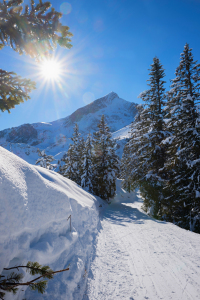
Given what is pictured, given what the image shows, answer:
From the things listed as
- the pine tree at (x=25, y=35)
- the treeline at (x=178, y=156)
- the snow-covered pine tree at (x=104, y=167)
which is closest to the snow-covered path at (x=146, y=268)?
the treeline at (x=178, y=156)

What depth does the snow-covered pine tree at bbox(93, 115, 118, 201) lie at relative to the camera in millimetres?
19953

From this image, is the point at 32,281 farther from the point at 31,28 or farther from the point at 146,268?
the point at 31,28

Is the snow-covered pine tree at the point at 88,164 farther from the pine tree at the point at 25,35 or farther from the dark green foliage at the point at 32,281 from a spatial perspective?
the dark green foliage at the point at 32,281

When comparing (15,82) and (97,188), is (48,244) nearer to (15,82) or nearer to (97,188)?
(15,82)

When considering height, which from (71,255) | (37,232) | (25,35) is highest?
(25,35)

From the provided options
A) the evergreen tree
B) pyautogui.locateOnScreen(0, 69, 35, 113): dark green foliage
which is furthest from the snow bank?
the evergreen tree

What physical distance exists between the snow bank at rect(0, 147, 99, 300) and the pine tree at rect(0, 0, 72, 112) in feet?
9.67

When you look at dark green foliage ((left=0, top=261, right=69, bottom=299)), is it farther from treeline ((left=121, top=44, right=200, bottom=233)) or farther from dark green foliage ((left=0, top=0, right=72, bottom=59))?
treeline ((left=121, top=44, right=200, bottom=233))

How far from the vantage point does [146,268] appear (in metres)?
4.49

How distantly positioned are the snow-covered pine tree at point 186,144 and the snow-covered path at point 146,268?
334cm

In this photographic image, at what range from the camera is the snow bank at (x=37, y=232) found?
2705 mm

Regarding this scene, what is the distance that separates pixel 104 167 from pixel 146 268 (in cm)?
1601

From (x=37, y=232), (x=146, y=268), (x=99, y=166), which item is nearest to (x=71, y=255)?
(x=37, y=232)

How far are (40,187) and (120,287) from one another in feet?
11.3
